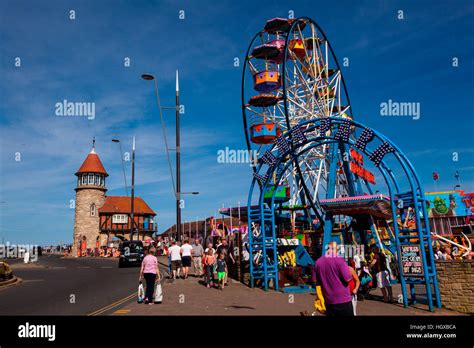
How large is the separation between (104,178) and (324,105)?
157 feet

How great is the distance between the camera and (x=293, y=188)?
29078mm

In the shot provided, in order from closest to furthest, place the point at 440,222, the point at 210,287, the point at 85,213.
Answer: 1. the point at 210,287
2. the point at 440,222
3. the point at 85,213

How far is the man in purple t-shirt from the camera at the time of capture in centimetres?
545

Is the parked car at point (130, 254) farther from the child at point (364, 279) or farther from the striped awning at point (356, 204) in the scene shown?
the child at point (364, 279)

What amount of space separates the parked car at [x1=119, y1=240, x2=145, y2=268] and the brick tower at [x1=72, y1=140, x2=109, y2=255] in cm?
3455

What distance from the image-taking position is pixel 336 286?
5.50 m

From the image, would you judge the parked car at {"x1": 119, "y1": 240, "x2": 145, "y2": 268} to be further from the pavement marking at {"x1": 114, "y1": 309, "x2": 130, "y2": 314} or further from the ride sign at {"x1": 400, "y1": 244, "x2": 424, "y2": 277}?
the ride sign at {"x1": 400, "y1": 244, "x2": 424, "y2": 277}

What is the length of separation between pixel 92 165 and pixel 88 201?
6075mm

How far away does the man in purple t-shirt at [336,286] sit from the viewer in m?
5.45

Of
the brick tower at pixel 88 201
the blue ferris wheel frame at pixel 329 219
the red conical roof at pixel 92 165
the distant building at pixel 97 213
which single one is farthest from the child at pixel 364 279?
the red conical roof at pixel 92 165

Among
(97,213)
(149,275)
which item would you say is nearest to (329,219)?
(149,275)

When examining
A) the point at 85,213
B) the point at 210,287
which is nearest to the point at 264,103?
the point at 210,287

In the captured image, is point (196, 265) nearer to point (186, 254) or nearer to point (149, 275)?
point (186, 254)
